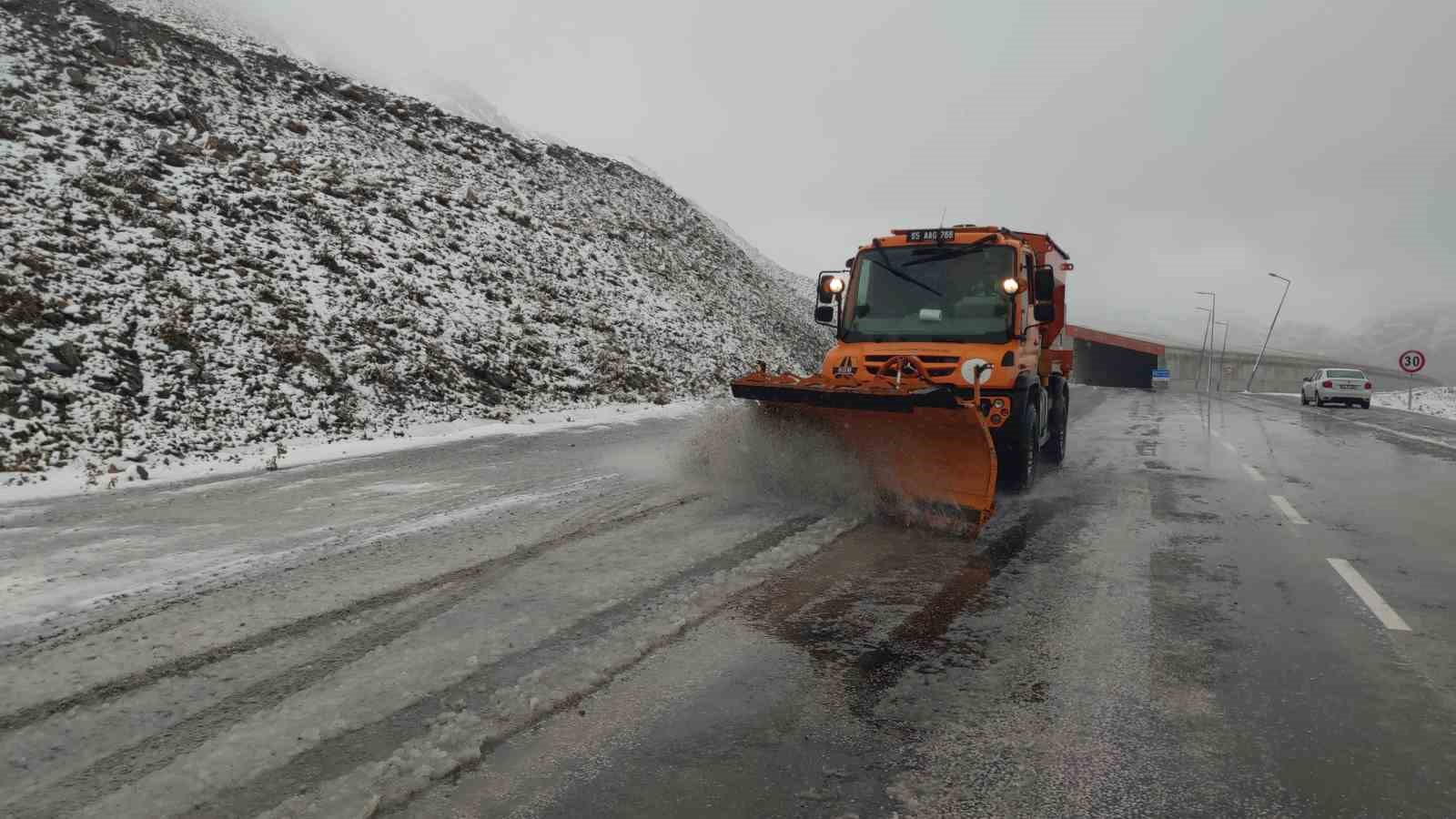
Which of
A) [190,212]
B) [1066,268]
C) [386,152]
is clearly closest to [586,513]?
[1066,268]

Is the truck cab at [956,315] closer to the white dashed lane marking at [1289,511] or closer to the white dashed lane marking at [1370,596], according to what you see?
the white dashed lane marking at [1289,511]

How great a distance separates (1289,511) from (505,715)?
25.0 feet

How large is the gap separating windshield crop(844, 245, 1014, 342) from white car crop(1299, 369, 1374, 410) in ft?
89.6

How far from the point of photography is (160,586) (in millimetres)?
4980

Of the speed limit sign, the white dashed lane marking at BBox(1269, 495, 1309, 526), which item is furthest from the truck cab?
the speed limit sign

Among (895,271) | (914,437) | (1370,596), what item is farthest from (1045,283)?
(1370,596)

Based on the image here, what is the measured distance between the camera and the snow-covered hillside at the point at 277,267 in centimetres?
1083

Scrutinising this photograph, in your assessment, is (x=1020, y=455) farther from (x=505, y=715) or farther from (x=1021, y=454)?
(x=505, y=715)

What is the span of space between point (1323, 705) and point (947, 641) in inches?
59.9

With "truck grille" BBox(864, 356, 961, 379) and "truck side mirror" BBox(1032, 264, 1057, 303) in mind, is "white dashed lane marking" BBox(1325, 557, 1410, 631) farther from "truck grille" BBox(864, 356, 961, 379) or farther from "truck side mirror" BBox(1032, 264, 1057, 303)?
"truck side mirror" BBox(1032, 264, 1057, 303)

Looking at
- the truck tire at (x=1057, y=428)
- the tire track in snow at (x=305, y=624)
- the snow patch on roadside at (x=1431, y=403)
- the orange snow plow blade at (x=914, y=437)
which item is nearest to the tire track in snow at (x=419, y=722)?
the tire track in snow at (x=305, y=624)

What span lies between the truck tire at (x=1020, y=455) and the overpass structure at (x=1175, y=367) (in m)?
32.7

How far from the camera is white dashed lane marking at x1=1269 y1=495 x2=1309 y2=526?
7.39 m

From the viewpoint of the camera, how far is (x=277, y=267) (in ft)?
49.7
